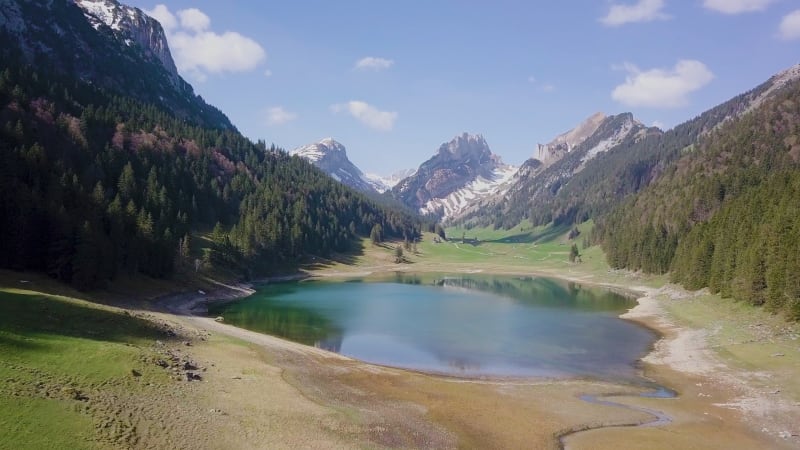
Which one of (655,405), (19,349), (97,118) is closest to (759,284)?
(655,405)

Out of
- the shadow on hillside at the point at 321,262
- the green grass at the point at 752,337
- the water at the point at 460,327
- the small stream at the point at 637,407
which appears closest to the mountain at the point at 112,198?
the shadow on hillside at the point at 321,262

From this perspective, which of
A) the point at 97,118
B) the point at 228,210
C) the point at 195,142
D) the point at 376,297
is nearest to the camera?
the point at 376,297

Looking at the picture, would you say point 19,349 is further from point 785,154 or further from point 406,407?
point 785,154

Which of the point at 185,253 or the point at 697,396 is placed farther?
the point at 185,253

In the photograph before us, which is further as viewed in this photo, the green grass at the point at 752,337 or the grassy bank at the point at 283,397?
the green grass at the point at 752,337

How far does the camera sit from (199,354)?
136ft

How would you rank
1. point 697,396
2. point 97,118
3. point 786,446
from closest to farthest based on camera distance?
1. point 786,446
2. point 697,396
3. point 97,118

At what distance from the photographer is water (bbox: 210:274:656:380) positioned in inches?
2127

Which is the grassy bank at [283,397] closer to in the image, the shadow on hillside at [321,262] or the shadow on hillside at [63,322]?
the shadow on hillside at [63,322]

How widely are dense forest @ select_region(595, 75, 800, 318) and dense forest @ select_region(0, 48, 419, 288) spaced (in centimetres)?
8835

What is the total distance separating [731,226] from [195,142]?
576ft

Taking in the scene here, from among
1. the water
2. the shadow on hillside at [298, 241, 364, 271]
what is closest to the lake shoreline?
the water

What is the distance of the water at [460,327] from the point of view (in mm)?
54031

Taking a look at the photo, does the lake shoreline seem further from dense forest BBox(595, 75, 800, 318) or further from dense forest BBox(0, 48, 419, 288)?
dense forest BBox(0, 48, 419, 288)
